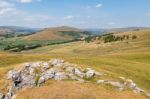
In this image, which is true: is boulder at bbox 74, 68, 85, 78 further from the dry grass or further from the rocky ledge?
the dry grass

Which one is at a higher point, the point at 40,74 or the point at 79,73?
the point at 79,73

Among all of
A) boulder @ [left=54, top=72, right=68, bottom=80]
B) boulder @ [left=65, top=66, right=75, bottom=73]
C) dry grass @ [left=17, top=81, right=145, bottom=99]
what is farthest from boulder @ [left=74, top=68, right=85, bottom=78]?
dry grass @ [left=17, top=81, right=145, bottom=99]

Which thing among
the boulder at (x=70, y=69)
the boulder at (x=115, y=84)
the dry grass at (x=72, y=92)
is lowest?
the dry grass at (x=72, y=92)

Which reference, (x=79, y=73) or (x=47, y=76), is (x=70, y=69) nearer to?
(x=79, y=73)

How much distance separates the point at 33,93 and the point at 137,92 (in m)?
17.9

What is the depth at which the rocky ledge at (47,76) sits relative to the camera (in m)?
53.9

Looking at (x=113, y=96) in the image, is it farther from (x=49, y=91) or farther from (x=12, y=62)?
(x=12, y=62)

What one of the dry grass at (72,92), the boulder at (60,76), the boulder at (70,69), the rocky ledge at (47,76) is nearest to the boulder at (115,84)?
the rocky ledge at (47,76)

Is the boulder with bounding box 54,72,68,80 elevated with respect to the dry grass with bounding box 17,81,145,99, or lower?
elevated

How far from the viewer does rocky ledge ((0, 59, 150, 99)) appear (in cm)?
5391

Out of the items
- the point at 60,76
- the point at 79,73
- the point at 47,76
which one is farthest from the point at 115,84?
the point at 47,76

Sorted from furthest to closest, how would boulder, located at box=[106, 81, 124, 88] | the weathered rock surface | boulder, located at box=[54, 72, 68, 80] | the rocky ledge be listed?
the weathered rock surface < boulder, located at box=[54, 72, 68, 80] < the rocky ledge < boulder, located at box=[106, 81, 124, 88]

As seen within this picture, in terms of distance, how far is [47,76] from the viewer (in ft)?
179

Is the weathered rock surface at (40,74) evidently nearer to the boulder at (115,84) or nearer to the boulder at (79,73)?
the boulder at (79,73)
